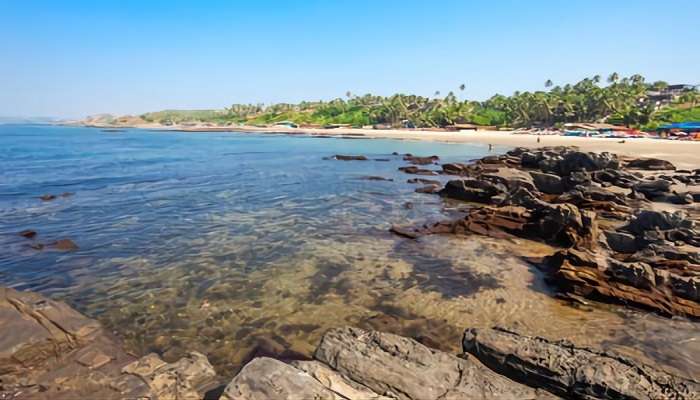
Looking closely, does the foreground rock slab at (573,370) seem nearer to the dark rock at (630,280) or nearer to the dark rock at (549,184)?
the dark rock at (630,280)

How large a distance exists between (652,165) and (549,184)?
17.7 m

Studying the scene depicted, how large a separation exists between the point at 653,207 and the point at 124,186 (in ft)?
109

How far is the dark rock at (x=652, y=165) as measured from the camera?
33.2 meters

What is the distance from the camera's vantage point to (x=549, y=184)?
24.4 m

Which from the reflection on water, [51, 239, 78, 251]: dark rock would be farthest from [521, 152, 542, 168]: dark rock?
[51, 239, 78, 251]: dark rock

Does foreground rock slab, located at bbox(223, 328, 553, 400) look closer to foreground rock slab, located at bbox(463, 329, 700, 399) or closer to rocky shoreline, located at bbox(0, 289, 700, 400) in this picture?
rocky shoreline, located at bbox(0, 289, 700, 400)

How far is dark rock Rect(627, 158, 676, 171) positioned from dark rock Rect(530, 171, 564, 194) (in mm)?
16454

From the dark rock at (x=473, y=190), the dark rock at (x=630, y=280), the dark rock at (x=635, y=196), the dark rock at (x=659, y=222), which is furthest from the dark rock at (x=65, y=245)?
the dark rock at (x=635, y=196)

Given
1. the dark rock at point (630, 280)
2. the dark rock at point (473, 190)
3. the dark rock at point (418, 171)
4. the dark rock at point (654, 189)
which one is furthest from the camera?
the dark rock at point (418, 171)

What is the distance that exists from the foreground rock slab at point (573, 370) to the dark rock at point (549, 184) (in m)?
20.8

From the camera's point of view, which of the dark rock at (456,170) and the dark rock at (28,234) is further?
the dark rock at (456,170)

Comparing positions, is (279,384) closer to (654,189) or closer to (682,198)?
(682,198)

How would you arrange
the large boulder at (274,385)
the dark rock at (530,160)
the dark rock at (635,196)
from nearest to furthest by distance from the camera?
1. the large boulder at (274,385)
2. the dark rock at (635,196)
3. the dark rock at (530,160)

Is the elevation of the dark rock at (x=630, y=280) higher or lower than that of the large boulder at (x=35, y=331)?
lower
